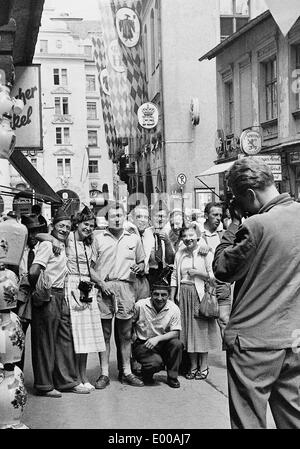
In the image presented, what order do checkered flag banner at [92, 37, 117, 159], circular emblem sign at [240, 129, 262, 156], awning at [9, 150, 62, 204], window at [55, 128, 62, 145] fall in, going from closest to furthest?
1. awning at [9, 150, 62, 204]
2. checkered flag banner at [92, 37, 117, 159]
3. window at [55, 128, 62, 145]
4. circular emblem sign at [240, 129, 262, 156]

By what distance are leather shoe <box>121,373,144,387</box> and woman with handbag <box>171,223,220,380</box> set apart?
524 millimetres

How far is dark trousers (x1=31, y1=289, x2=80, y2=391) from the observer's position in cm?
586

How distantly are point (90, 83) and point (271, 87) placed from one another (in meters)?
5.32

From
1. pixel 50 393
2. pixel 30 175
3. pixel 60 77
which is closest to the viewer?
pixel 50 393

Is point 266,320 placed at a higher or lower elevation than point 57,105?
lower

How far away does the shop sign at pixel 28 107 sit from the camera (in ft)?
30.4

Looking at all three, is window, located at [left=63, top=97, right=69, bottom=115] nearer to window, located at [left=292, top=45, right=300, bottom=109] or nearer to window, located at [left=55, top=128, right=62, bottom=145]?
window, located at [left=55, top=128, right=62, bottom=145]

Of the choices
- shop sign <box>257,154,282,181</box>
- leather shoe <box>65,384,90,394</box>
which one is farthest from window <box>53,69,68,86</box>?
leather shoe <box>65,384,90,394</box>

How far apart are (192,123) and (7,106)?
753 inches

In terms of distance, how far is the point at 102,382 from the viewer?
6.09 metres

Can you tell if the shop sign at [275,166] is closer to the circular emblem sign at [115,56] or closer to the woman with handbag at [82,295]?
the circular emblem sign at [115,56]

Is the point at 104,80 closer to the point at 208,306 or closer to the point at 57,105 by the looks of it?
the point at 57,105

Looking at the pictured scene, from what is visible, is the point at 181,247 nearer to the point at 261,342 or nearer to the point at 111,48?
the point at 261,342

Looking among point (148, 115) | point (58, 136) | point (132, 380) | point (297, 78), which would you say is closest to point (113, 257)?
point (132, 380)
